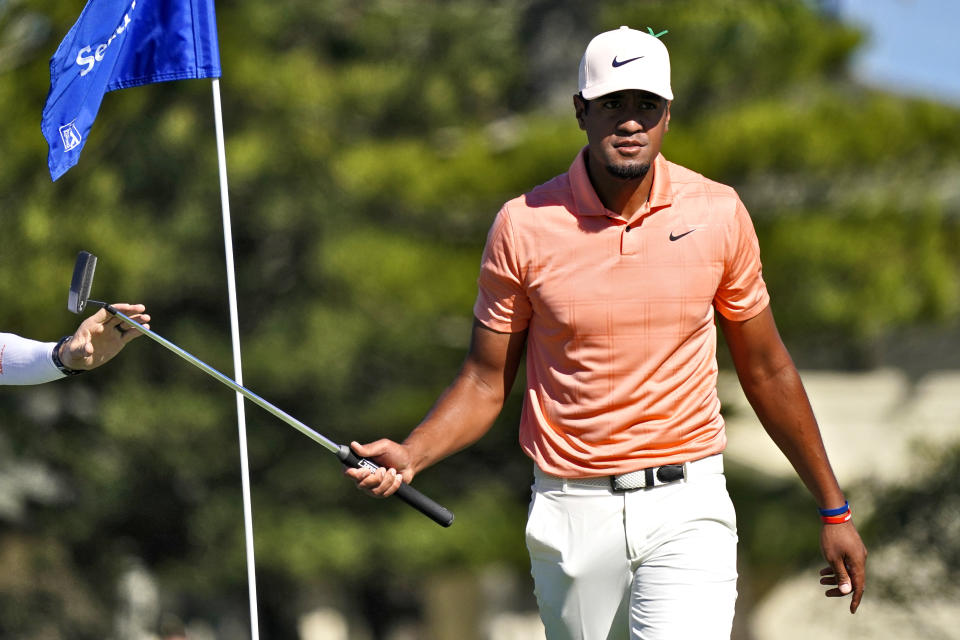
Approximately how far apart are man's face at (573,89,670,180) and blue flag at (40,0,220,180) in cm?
144

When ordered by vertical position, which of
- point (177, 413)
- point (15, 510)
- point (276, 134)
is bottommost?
point (15, 510)

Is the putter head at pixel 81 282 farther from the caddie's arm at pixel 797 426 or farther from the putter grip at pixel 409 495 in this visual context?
the caddie's arm at pixel 797 426

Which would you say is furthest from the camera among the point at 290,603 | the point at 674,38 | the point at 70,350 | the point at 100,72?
the point at 290,603

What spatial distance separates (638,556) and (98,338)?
4.80ft

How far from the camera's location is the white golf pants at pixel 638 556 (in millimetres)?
3938

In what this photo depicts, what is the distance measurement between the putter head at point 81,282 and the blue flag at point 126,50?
718 millimetres

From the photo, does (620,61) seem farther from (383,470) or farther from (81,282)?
(81,282)

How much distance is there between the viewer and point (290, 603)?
615 inches

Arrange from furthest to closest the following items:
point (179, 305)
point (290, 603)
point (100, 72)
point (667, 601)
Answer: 1. point (290, 603)
2. point (179, 305)
3. point (100, 72)
4. point (667, 601)

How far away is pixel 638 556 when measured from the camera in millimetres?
3982

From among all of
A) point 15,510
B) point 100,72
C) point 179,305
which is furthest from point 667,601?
point 15,510

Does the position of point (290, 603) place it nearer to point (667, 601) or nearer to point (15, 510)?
point (15, 510)

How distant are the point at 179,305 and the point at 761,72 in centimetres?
525

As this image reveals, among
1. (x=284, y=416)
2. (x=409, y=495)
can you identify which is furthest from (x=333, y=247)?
(x=409, y=495)
